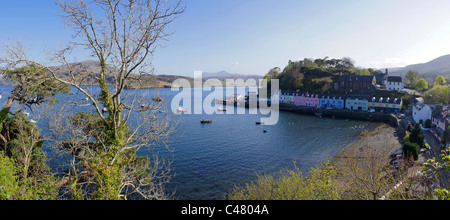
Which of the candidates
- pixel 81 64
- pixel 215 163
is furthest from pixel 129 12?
pixel 215 163

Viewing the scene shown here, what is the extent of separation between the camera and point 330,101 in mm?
55969

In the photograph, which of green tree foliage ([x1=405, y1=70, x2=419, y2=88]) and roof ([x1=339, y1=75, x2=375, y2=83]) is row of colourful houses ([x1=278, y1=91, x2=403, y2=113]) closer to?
roof ([x1=339, y1=75, x2=375, y2=83])

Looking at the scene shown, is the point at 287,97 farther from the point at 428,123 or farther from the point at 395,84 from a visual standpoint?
the point at 428,123

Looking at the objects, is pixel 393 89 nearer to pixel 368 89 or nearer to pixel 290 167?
pixel 368 89

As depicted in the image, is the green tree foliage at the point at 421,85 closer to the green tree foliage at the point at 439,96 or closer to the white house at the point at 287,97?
the green tree foliage at the point at 439,96

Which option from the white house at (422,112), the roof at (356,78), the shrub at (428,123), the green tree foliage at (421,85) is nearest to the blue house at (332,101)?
the roof at (356,78)

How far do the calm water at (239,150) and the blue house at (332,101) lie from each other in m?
12.9

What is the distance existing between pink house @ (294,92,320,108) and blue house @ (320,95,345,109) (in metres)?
1.20

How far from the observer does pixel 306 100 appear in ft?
197

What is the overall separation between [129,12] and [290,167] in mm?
19199

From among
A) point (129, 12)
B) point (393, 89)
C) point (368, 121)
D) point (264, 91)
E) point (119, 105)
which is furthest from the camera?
point (264, 91)

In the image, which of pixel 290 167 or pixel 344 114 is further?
pixel 344 114

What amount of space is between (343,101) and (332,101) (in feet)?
7.97
